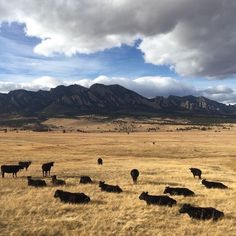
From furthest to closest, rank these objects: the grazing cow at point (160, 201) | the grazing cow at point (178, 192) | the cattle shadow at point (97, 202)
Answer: the grazing cow at point (178, 192)
the cattle shadow at point (97, 202)
the grazing cow at point (160, 201)

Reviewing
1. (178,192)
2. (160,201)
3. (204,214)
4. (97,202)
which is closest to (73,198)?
(97,202)

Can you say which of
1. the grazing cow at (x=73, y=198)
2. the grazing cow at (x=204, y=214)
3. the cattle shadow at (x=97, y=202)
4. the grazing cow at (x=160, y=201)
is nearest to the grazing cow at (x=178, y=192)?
the grazing cow at (x=160, y=201)

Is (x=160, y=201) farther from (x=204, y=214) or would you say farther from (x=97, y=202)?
(x=97, y=202)

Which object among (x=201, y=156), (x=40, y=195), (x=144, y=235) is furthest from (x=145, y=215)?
(x=201, y=156)

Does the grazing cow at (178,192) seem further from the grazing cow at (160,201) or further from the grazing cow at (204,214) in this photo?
the grazing cow at (204,214)

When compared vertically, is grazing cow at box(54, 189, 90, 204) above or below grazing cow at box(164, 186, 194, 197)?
above

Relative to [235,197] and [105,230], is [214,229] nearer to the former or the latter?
[105,230]

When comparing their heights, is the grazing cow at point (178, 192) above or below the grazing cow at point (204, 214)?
below

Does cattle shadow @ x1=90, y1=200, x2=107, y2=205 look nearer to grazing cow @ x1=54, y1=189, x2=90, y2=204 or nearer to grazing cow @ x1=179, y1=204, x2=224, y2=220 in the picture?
grazing cow @ x1=54, y1=189, x2=90, y2=204

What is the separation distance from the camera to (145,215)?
18.0 meters

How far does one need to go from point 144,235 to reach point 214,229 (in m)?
3.19

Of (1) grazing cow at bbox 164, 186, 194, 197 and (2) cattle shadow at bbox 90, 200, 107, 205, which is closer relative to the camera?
(2) cattle shadow at bbox 90, 200, 107, 205

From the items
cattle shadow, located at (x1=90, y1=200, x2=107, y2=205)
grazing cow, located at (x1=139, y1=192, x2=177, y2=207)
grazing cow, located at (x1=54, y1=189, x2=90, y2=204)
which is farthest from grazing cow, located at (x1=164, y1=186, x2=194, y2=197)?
grazing cow, located at (x1=54, y1=189, x2=90, y2=204)

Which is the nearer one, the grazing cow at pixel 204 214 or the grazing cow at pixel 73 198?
the grazing cow at pixel 204 214
